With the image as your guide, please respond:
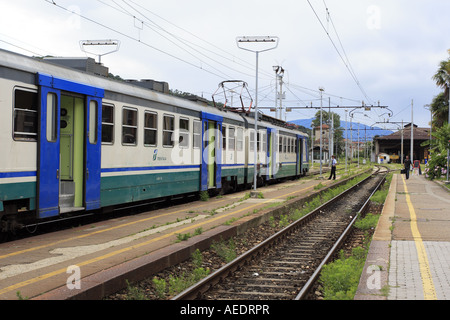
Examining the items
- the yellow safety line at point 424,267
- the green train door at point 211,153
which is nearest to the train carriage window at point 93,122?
the green train door at point 211,153

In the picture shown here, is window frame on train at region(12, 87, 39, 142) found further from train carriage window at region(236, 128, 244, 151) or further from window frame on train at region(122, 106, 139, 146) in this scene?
train carriage window at region(236, 128, 244, 151)

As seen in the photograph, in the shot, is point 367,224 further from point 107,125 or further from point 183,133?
point 107,125

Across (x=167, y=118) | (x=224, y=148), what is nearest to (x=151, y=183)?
(x=167, y=118)

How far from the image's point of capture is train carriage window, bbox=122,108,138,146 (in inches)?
483

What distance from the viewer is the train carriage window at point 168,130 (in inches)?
561

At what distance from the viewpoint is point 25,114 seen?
30.1 ft

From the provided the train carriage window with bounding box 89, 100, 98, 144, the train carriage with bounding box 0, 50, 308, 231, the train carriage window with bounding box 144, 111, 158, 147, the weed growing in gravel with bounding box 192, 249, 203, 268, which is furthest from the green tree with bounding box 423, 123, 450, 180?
the weed growing in gravel with bounding box 192, 249, 203, 268

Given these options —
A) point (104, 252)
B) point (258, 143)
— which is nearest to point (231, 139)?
point (258, 143)

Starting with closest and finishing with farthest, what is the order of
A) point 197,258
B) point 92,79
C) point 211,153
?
1. point 197,258
2. point 92,79
3. point 211,153

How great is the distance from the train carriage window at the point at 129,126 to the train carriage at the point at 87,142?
2cm

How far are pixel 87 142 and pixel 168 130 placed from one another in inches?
156
